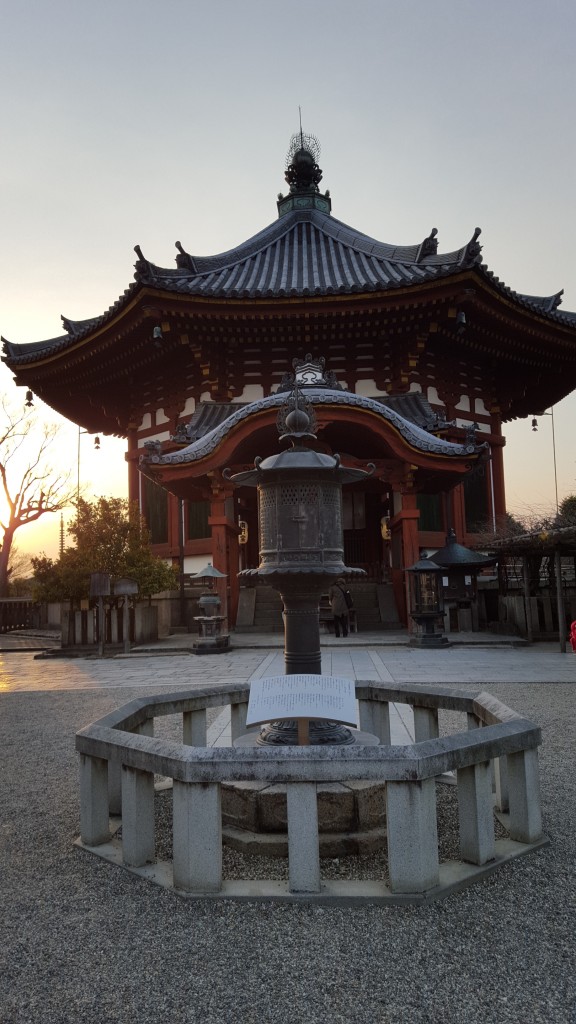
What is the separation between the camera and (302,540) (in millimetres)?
4457

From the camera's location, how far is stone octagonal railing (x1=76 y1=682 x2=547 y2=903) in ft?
9.36

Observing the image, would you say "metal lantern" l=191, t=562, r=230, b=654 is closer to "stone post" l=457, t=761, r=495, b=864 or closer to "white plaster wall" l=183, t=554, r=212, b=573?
"white plaster wall" l=183, t=554, r=212, b=573

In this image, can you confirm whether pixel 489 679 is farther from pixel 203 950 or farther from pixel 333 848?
pixel 203 950

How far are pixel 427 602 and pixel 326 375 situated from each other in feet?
16.7

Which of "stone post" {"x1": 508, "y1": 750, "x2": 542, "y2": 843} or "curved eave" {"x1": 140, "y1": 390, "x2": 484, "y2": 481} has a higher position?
"curved eave" {"x1": 140, "y1": 390, "x2": 484, "y2": 481}

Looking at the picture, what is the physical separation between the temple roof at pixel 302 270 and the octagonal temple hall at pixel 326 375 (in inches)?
2.4

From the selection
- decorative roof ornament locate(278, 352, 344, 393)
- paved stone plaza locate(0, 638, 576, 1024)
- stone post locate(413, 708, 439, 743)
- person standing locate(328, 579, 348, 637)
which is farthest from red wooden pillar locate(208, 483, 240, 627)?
paved stone plaza locate(0, 638, 576, 1024)

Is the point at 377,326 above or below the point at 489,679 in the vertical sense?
above

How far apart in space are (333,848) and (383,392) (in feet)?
46.9

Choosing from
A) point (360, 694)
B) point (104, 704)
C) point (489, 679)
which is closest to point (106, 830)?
point (360, 694)

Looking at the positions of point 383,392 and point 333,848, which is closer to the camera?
point 333,848

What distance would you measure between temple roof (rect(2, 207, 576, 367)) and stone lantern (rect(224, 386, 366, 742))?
10912 mm

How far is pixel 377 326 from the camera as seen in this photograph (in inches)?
611

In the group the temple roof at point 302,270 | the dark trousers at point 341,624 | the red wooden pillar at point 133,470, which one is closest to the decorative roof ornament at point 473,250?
the temple roof at point 302,270
